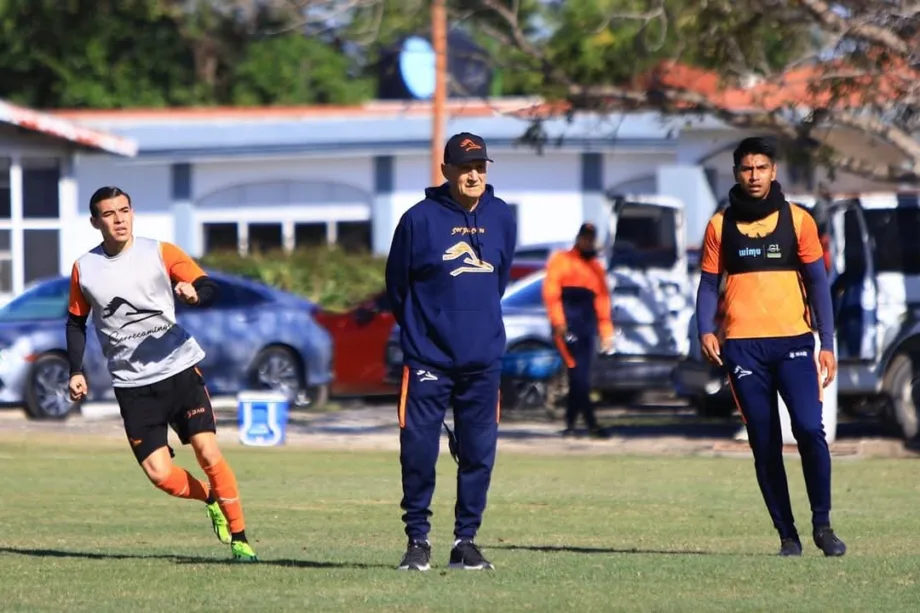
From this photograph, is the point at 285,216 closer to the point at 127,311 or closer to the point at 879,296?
the point at 879,296

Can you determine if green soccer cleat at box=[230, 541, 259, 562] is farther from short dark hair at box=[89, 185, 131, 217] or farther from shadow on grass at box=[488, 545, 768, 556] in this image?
short dark hair at box=[89, 185, 131, 217]

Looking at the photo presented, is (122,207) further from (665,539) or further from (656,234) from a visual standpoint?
(656,234)

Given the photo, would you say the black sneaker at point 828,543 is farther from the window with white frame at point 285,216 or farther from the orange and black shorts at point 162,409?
the window with white frame at point 285,216

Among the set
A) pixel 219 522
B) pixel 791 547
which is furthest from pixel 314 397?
pixel 791 547

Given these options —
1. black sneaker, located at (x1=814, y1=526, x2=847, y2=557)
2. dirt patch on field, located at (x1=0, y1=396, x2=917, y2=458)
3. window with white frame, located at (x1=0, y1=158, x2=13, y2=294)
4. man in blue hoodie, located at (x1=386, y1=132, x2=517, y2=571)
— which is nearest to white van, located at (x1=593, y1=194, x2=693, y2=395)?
dirt patch on field, located at (x1=0, y1=396, x2=917, y2=458)

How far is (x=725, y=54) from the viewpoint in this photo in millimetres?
19422

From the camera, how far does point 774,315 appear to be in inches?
376

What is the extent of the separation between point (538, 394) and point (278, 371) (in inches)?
137

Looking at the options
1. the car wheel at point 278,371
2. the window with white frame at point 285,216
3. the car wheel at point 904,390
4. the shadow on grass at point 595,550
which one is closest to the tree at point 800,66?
the car wheel at point 904,390

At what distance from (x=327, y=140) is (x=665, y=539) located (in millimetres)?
27568

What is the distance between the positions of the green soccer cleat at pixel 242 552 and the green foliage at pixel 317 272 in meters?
22.2

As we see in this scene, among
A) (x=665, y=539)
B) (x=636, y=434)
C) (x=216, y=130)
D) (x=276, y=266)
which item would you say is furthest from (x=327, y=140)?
→ (x=665, y=539)

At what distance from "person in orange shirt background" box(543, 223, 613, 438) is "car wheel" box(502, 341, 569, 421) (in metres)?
2.63

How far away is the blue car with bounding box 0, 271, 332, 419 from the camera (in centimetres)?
2206
